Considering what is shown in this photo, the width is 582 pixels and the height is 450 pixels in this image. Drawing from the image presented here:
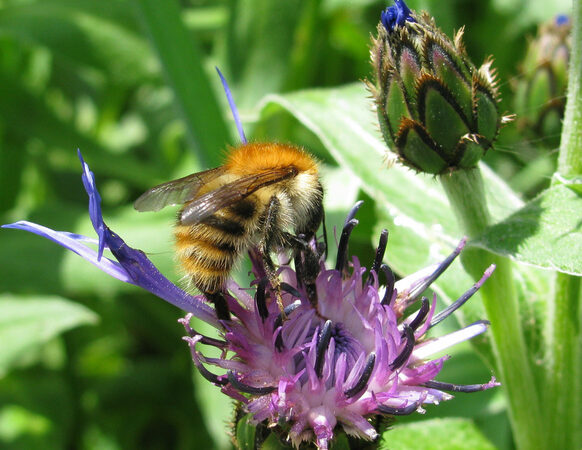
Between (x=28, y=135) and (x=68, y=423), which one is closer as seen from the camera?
(x=68, y=423)

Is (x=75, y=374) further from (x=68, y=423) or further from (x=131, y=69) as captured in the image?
(x=131, y=69)

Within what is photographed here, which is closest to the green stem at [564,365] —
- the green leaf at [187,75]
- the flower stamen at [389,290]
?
the flower stamen at [389,290]

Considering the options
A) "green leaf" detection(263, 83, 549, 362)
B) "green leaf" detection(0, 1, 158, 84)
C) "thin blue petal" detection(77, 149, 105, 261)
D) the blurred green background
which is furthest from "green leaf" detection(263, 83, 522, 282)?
"green leaf" detection(0, 1, 158, 84)

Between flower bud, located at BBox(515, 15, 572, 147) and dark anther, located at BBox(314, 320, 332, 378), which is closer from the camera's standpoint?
dark anther, located at BBox(314, 320, 332, 378)

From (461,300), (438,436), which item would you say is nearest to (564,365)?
(438,436)

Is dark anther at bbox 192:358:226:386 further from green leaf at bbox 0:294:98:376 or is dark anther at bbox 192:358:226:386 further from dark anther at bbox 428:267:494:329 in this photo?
green leaf at bbox 0:294:98:376

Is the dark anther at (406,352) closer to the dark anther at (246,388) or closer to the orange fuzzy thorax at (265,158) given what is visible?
the dark anther at (246,388)

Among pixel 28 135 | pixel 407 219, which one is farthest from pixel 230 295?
pixel 28 135

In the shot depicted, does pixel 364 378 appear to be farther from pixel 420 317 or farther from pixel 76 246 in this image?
pixel 76 246
